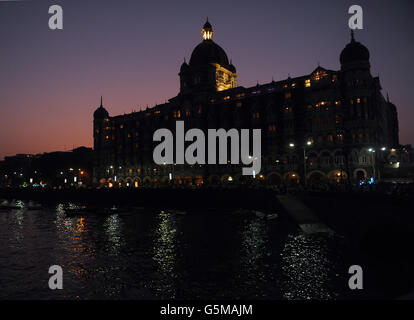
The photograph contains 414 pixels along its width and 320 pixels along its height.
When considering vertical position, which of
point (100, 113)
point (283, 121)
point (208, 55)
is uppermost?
point (208, 55)

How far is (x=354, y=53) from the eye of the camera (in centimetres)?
7506

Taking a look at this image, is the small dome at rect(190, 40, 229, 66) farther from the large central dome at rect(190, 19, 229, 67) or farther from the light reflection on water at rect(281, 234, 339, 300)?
the light reflection on water at rect(281, 234, 339, 300)

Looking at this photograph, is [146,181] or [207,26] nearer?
[146,181]

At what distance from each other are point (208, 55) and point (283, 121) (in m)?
44.1

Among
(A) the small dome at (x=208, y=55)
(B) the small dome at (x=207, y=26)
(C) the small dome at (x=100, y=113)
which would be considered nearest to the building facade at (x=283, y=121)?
(A) the small dome at (x=208, y=55)

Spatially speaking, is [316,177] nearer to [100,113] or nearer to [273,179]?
[273,179]

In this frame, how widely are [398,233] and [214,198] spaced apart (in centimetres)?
4816

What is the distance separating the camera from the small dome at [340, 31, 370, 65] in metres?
74.7

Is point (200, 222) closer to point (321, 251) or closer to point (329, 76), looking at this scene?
point (321, 251)

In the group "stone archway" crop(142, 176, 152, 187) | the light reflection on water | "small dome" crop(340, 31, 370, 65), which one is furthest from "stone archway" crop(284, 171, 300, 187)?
"stone archway" crop(142, 176, 152, 187)

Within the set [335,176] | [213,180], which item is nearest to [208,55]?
[213,180]

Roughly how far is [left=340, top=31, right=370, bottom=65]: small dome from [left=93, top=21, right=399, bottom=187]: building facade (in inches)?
8.7

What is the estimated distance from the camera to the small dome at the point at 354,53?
74688 mm
